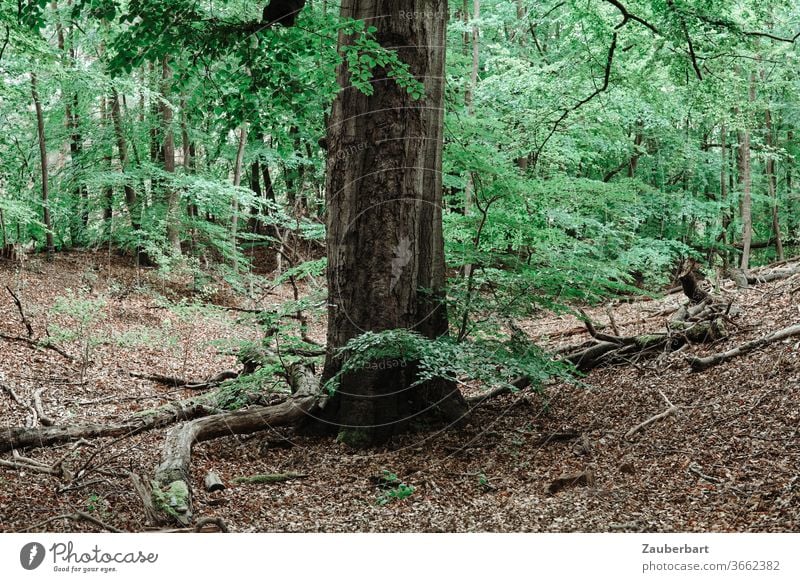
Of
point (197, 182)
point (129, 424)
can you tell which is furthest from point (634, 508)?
point (197, 182)

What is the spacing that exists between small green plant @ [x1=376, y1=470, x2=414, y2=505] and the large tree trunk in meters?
0.57

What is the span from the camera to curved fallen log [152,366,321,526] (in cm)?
308

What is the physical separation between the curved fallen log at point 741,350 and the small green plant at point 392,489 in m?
2.79

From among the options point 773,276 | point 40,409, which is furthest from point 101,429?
point 773,276

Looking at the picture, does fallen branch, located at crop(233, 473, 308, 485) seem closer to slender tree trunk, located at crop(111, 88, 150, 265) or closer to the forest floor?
the forest floor

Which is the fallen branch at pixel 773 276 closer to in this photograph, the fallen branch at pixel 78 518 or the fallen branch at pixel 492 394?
the fallen branch at pixel 492 394

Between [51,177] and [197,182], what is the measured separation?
2.36 meters

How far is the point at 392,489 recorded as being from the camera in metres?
3.60

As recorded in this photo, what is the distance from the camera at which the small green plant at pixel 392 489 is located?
350 cm

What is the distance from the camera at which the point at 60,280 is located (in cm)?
918

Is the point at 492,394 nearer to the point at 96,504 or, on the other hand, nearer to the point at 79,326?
the point at 96,504

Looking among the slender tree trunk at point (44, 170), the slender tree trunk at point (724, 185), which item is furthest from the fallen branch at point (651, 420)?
the slender tree trunk at point (724, 185)

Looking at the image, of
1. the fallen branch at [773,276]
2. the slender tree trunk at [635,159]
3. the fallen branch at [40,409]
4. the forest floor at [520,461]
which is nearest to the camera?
the forest floor at [520,461]

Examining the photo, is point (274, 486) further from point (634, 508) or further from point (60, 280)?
point (60, 280)
